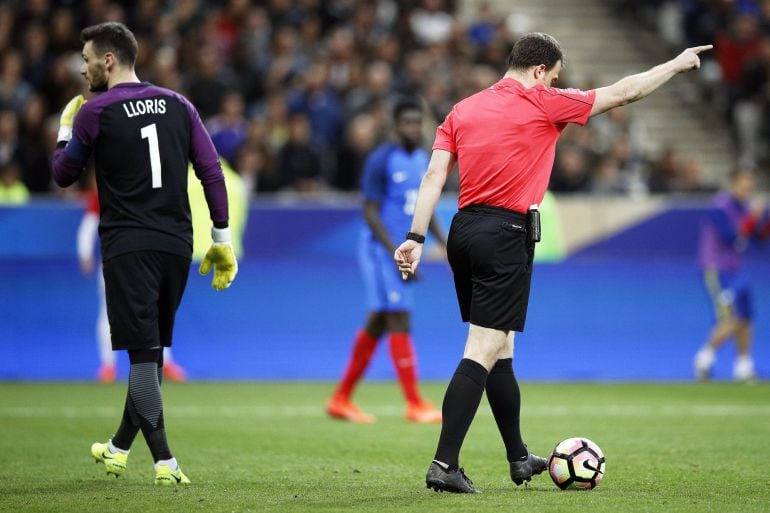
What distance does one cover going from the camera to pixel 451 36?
2186 centimetres

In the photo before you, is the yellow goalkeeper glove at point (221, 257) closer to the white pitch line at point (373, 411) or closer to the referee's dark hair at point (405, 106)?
the referee's dark hair at point (405, 106)

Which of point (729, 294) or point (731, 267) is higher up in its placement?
point (731, 267)

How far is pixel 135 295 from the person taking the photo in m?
7.34

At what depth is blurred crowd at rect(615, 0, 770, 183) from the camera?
74.1ft

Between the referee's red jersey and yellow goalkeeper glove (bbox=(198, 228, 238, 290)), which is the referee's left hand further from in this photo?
yellow goalkeeper glove (bbox=(198, 228, 238, 290))

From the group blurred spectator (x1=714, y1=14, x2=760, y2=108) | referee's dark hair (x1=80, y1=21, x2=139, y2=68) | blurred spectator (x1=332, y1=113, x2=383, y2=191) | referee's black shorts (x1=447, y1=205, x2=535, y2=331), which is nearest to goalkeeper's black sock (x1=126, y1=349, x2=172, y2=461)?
referee's dark hair (x1=80, y1=21, x2=139, y2=68)

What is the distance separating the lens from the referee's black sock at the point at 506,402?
24.0ft

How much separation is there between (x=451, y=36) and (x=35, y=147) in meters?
7.34

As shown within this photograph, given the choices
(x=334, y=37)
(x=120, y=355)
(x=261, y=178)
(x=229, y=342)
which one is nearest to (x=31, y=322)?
(x=120, y=355)

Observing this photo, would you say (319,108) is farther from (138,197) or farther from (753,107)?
(138,197)

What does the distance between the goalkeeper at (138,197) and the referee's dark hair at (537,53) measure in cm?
184

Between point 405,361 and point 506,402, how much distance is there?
443 centimetres

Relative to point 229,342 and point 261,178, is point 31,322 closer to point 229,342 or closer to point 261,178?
point 229,342

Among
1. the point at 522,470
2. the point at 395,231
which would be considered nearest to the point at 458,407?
the point at 522,470
